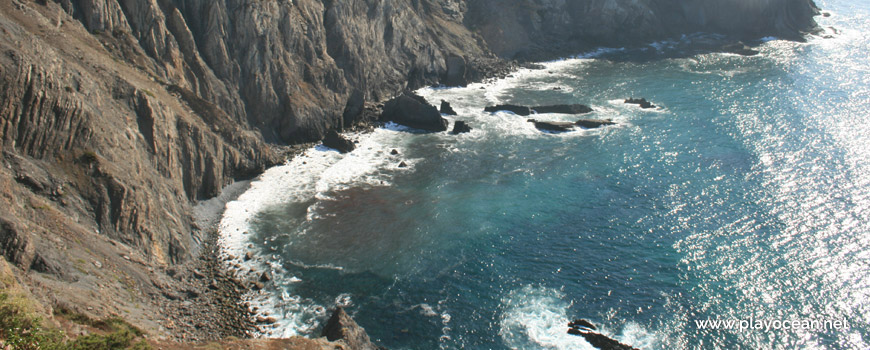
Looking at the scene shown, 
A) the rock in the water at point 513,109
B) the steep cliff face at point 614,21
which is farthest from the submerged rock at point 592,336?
the steep cliff face at point 614,21

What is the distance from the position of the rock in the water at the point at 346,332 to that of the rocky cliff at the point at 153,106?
10.1 m

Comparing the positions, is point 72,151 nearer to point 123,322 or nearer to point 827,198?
point 123,322

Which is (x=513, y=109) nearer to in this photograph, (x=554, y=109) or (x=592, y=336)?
(x=554, y=109)

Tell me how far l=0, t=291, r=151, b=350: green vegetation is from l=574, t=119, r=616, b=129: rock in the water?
221ft

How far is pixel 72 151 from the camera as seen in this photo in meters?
41.5

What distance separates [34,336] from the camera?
22750 mm

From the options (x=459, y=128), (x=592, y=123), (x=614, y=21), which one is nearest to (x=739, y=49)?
(x=614, y=21)

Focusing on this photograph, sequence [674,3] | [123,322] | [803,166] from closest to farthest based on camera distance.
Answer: [123,322] < [803,166] < [674,3]

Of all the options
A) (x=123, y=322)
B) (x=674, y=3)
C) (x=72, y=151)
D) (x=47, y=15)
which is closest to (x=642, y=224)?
(x=123, y=322)

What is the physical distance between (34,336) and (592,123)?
72.8 m

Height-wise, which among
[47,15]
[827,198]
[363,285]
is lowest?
[363,285]

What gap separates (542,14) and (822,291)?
336 feet

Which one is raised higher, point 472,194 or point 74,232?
point 74,232

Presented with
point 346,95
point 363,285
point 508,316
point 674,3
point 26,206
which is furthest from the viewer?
point 674,3
